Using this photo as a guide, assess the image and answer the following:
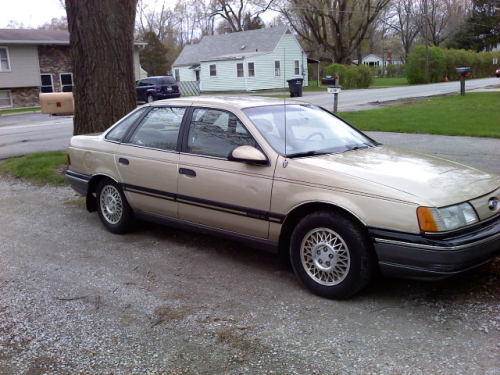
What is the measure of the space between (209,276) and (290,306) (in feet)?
3.17

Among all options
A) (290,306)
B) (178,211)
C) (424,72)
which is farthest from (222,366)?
(424,72)

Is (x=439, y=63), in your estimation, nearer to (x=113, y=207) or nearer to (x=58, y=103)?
(x=58, y=103)

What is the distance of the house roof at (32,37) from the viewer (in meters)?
33.8

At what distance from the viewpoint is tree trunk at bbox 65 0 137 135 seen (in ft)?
26.4

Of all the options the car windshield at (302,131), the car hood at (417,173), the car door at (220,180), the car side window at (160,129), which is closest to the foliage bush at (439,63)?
the car windshield at (302,131)

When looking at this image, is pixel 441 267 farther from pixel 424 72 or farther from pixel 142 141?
pixel 424 72

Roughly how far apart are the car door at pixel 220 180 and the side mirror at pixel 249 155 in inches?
2.5

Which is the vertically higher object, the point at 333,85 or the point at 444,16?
the point at 444,16

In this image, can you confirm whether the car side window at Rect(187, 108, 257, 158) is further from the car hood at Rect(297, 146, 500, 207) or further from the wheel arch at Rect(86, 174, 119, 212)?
the wheel arch at Rect(86, 174, 119, 212)

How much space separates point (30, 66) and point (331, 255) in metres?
35.6

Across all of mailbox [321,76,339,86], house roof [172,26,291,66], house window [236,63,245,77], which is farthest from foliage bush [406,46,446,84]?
mailbox [321,76,339,86]

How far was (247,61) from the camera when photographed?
1679 inches

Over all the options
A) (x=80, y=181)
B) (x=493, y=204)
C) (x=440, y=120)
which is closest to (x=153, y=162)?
(x=80, y=181)

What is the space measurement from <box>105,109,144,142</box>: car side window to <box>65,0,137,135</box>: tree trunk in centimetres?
251
